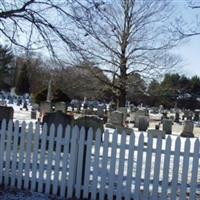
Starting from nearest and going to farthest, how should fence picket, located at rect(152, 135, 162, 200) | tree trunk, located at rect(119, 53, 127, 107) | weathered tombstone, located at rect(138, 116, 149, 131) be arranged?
fence picket, located at rect(152, 135, 162, 200)
weathered tombstone, located at rect(138, 116, 149, 131)
tree trunk, located at rect(119, 53, 127, 107)

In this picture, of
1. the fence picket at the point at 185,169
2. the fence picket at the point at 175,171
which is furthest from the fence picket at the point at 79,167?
the fence picket at the point at 185,169

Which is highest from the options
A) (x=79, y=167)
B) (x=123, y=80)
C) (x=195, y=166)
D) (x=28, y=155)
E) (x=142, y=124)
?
(x=123, y=80)

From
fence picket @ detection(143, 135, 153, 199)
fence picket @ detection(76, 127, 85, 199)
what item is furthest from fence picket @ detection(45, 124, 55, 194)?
fence picket @ detection(143, 135, 153, 199)

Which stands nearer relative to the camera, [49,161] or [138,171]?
[138,171]

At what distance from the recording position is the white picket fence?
680cm

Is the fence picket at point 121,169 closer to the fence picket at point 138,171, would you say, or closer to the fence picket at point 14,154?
the fence picket at point 138,171

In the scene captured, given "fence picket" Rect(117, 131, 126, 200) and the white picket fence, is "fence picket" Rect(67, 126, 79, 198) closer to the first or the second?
the white picket fence

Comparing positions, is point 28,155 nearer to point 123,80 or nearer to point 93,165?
point 93,165

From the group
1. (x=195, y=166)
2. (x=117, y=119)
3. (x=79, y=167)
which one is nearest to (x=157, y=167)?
(x=195, y=166)

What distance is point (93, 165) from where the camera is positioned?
7.26 meters

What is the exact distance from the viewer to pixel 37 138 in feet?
24.8

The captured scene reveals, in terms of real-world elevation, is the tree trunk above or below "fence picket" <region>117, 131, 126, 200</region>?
above

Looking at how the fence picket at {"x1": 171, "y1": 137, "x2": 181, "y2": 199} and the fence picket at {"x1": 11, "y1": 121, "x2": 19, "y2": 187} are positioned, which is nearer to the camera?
the fence picket at {"x1": 171, "y1": 137, "x2": 181, "y2": 199}

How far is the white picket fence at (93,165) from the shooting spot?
268 inches
